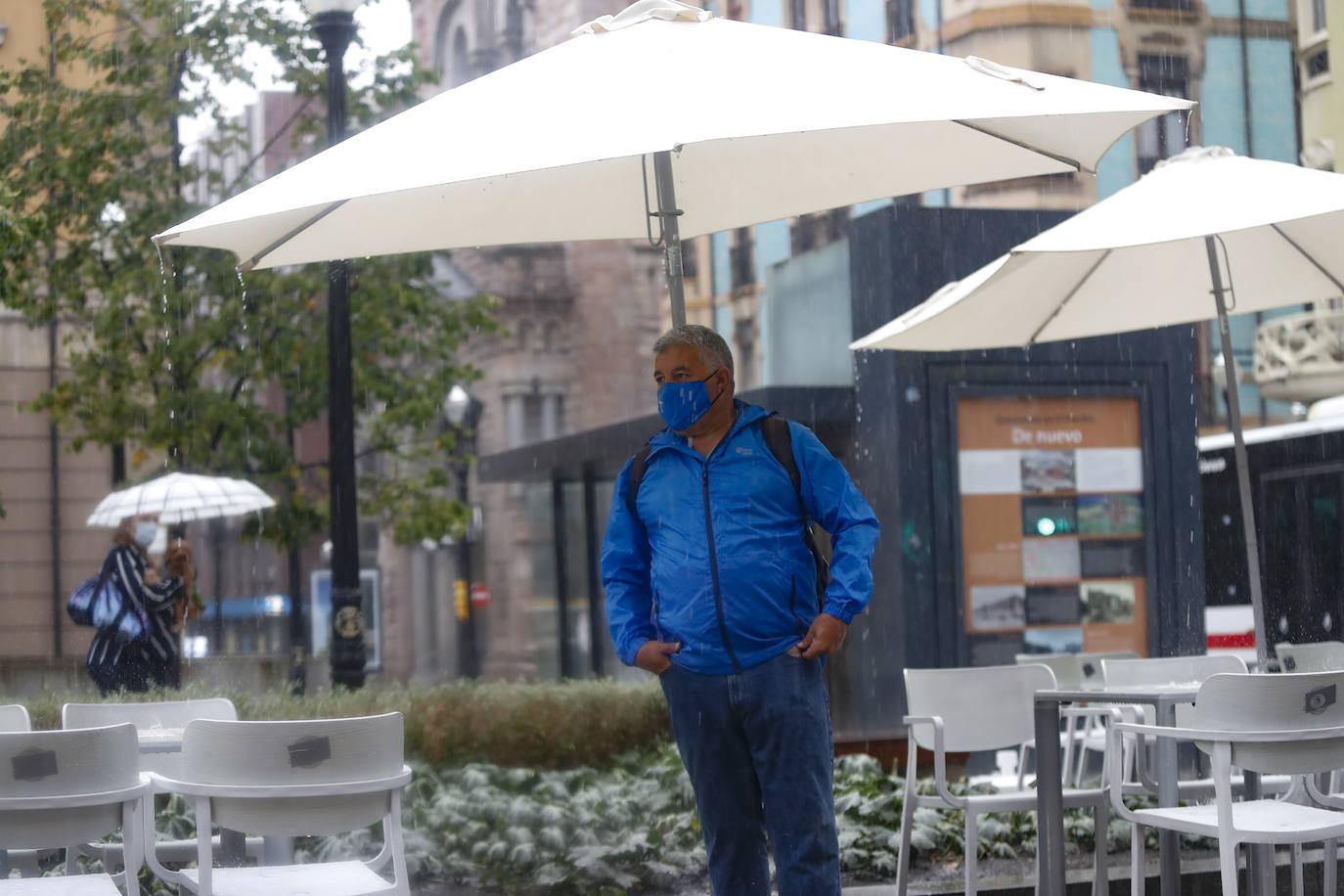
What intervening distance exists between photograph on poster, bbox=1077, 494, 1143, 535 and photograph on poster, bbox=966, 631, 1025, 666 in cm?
93

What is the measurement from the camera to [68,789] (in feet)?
14.0

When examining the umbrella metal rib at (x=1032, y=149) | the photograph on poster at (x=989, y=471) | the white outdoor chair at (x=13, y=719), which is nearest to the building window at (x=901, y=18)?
the photograph on poster at (x=989, y=471)

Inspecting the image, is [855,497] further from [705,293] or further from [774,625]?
[705,293]

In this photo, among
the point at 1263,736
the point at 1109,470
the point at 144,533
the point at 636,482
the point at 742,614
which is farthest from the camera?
the point at 1109,470

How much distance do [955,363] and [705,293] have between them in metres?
27.7

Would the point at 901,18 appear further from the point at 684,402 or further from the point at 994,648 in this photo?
the point at 684,402

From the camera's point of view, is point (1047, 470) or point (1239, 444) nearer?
point (1239, 444)

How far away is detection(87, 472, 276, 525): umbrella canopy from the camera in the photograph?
1305cm

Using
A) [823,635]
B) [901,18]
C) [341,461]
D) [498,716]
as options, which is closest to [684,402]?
[823,635]

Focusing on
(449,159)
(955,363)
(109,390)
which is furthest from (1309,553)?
(449,159)

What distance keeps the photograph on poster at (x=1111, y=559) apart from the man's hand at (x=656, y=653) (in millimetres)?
8704

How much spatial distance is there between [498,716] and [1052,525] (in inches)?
187

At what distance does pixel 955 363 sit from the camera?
12336mm

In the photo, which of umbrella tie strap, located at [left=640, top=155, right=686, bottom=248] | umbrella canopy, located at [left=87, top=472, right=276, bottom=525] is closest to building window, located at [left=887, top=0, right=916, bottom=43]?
umbrella canopy, located at [left=87, top=472, right=276, bottom=525]
